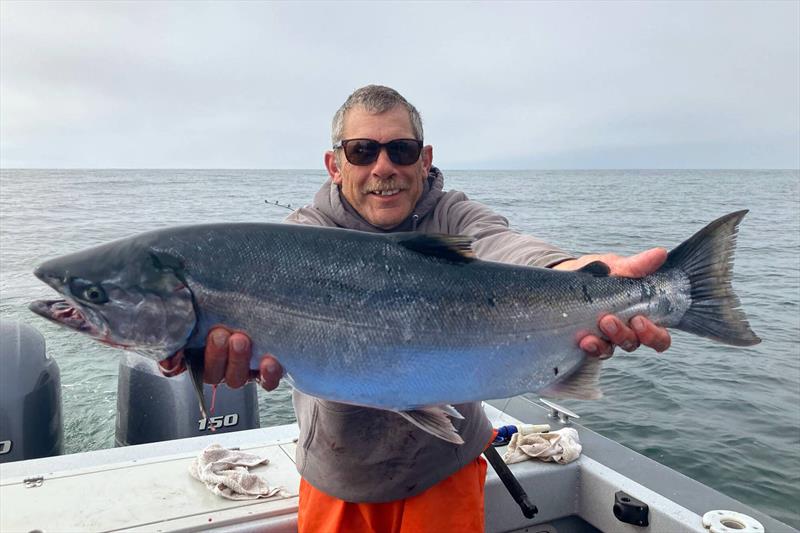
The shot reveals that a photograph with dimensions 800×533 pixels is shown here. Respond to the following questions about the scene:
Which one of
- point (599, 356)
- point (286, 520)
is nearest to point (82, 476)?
point (286, 520)

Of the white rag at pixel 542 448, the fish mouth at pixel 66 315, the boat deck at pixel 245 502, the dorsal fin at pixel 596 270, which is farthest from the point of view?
the white rag at pixel 542 448

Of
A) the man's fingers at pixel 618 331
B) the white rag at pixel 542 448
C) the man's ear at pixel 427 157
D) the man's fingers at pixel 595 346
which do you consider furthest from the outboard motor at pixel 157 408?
the man's fingers at pixel 618 331

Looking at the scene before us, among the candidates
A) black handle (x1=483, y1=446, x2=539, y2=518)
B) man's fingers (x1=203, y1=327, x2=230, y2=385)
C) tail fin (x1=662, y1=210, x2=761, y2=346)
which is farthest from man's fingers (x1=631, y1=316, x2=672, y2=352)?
man's fingers (x1=203, y1=327, x2=230, y2=385)

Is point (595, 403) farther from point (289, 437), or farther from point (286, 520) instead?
point (286, 520)

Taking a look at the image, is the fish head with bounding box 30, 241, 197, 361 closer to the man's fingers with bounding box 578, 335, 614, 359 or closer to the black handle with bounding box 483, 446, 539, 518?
the man's fingers with bounding box 578, 335, 614, 359

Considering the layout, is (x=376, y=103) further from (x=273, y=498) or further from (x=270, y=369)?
(x=273, y=498)

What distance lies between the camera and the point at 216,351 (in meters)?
2.68

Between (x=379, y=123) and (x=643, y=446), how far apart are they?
7.45 m

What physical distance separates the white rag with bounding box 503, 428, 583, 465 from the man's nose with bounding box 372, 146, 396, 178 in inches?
110

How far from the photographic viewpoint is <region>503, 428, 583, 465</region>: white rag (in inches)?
202

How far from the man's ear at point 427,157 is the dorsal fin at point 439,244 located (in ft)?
3.34

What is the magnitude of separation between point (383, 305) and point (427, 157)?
1.43m

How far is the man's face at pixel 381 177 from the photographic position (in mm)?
3549

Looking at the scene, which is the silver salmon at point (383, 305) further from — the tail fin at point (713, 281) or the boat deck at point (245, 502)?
the boat deck at point (245, 502)
